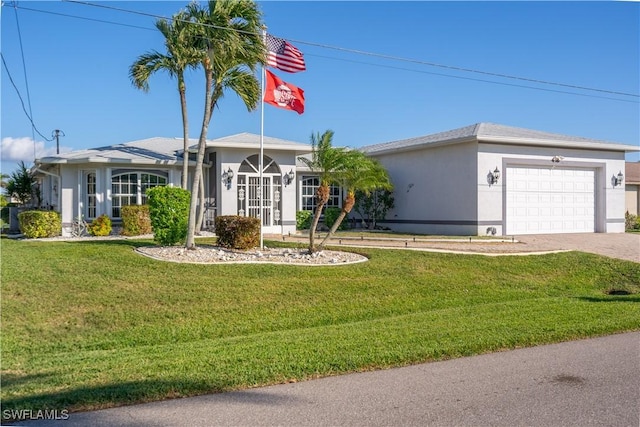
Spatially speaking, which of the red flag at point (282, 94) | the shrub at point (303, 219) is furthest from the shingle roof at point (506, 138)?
the red flag at point (282, 94)

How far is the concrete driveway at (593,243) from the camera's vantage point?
55.4 ft

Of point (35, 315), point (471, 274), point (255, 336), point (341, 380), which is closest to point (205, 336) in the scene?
point (255, 336)

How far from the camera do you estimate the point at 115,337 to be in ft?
28.5

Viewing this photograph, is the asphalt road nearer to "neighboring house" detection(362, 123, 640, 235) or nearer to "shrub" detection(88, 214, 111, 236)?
"neighboring house" detection(362, 123, 640, 235)

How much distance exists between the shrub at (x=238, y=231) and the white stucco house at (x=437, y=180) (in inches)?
182

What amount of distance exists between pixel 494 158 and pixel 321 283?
11384 millimetres

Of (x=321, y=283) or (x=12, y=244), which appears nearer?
(x=321, y=283)

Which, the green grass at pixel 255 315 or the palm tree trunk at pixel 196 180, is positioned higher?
the palm tree trunk at pixel 196 180

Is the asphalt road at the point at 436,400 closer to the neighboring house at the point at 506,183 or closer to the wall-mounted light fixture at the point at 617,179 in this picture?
the neighboring house at the point at 506,183

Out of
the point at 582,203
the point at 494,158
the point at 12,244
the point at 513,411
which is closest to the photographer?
the point at 513,411

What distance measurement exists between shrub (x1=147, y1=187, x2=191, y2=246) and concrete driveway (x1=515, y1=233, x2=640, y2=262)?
1029 cm

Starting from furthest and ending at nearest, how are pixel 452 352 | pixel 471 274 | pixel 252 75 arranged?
1. pixel 252 75
2. pixel 471 274
3. pixel 452 352

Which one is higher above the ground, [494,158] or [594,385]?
[494,158]

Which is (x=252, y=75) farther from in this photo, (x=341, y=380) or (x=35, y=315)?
(x=341, y=380)
